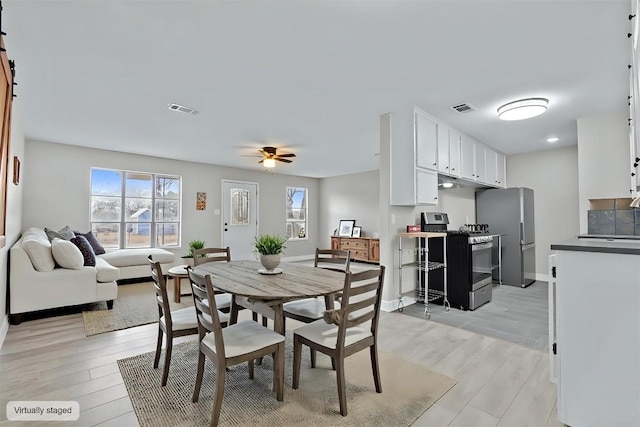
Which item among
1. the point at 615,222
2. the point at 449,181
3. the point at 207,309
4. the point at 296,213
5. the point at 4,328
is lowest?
the point at 4,328

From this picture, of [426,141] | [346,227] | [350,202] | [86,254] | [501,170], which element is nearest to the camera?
[426,141]

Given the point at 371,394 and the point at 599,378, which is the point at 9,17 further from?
the point at 599,378

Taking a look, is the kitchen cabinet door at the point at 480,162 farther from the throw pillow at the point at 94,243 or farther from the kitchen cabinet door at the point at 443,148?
the throw pillow at the point at 94,243

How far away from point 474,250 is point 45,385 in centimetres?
434

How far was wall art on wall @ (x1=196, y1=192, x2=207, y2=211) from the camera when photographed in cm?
689

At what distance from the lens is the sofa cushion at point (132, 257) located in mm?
5195

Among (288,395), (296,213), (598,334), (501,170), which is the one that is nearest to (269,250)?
(288,395)

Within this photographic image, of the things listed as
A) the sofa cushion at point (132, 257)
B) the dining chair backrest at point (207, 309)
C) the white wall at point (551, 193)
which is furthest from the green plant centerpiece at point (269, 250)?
the white wall at point (551, 193)

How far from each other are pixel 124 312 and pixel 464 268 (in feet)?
13.9

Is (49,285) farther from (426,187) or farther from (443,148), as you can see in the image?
(443,148)

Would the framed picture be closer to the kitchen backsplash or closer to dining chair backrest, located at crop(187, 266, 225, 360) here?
the kitchen backsplash

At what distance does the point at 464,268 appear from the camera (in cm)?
393

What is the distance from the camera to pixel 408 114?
3711mm

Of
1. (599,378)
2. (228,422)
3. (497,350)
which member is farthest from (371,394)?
(497,350)
